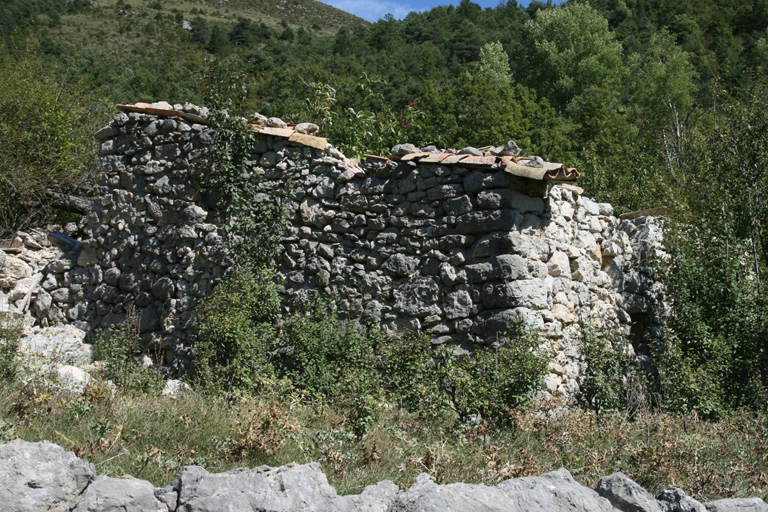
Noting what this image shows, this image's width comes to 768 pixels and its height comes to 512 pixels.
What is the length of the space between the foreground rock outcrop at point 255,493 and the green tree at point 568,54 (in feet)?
95.6

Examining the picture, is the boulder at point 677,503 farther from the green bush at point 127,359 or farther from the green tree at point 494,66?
the green tree at point 494,66

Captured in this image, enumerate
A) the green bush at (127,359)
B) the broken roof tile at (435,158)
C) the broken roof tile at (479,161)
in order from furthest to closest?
1. the broken roof tile at (435,158)
2. the broken roof tile at (479,161)
3. the green bush at (127,359)

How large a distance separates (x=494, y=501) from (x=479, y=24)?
167ft

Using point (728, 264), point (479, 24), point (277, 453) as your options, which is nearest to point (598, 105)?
point (728, 264)

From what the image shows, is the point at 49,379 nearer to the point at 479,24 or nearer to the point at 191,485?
the point at 191,485

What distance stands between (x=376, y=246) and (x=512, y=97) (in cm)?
1833

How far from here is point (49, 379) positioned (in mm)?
5191

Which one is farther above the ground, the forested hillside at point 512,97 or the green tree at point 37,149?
the forested hillside at point 512,97

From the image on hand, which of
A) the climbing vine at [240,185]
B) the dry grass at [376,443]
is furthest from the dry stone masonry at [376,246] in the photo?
the dry grass at [376,443]

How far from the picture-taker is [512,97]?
2320 centimetres

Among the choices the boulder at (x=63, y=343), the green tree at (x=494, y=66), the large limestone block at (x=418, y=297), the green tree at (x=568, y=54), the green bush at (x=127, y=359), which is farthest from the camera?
the green tree at (x=568, y=54)

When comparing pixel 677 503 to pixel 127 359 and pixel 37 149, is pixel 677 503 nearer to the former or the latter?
pixel 127 359

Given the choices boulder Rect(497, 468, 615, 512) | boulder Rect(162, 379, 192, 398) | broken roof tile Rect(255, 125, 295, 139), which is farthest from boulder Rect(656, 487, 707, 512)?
broken roof tile Rect(255, 125, 295, 139)

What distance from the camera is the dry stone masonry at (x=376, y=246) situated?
6117 mm
